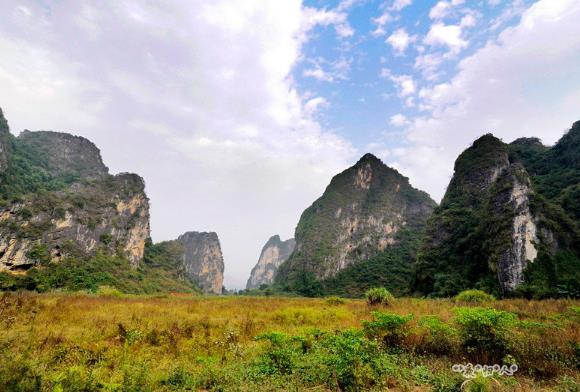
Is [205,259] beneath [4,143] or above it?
beneath

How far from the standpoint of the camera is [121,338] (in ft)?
24.0

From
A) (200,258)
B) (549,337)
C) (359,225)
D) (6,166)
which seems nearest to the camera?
(549,337)

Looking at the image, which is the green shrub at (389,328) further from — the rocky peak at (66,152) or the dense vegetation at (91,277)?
the rocky peak at (66,152)

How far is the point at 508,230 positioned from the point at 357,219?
76.6 m

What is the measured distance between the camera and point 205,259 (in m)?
174

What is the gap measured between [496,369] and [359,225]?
11037 centimetres

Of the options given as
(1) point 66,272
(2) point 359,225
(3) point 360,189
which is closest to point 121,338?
(1) point 66,272

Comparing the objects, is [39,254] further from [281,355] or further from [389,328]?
[389,328]

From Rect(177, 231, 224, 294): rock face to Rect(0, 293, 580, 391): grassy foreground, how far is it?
17081 centimetres

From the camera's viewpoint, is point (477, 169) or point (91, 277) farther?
point (477, 169)

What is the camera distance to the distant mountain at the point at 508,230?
34688mm

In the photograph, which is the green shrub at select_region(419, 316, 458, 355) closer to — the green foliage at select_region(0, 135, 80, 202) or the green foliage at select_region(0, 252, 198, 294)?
the green foliage at select_region(0, 252, 198, 294)

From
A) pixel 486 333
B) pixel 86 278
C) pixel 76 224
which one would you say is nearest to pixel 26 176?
pixel 76 224

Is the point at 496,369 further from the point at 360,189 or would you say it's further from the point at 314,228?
the point at 360,189
